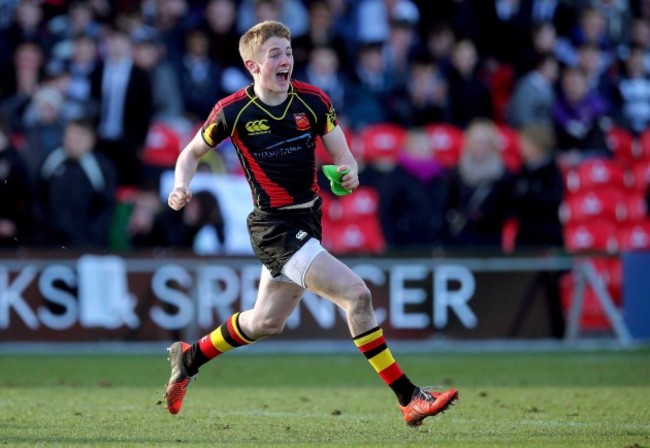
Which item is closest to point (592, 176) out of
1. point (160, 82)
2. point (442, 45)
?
point (442, 45)

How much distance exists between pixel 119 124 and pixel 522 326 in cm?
570

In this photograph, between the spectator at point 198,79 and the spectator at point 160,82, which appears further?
the spectator at point 198,79

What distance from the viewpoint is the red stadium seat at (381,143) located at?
1742cm

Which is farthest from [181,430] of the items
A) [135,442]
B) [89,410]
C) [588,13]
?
[588,13]

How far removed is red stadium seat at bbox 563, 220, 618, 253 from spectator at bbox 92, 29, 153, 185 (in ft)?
18.3

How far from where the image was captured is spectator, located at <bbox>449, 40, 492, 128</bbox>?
1888 cm

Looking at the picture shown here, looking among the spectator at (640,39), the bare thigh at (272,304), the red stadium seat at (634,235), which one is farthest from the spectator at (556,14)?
the bare thigh at (272,304)

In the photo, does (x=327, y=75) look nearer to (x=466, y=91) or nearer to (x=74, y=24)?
(x=466, y=91)

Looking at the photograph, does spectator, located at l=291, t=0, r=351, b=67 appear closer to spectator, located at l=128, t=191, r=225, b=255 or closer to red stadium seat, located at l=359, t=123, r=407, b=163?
red stadium seat, located at l=359, t=123, r=407, b=163

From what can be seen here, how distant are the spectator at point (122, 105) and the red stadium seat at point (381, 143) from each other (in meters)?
2.77

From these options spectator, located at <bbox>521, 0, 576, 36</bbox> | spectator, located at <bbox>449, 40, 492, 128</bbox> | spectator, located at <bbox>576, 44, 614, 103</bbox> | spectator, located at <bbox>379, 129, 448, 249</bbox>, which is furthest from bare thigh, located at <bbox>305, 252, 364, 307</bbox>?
spectator, located at <bbox>521, 0, 576, 36</bbox>

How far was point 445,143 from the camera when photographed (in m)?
18.1

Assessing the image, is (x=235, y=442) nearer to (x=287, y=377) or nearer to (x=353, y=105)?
(x=287, y=377)

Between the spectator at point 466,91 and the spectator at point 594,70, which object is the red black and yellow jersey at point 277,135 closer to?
the spectator at point 466,91
